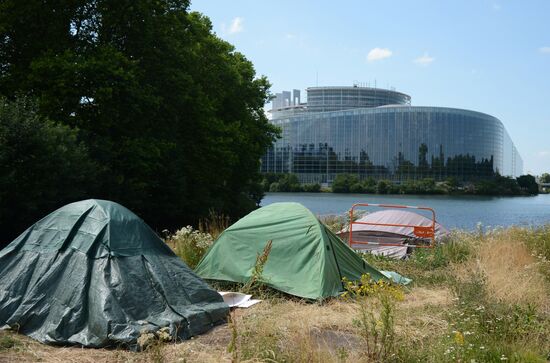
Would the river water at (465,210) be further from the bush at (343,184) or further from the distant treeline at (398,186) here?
the bush at (343,184)

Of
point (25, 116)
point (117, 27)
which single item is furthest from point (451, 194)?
point (25, 116)

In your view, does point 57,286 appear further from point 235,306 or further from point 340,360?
point 340,360

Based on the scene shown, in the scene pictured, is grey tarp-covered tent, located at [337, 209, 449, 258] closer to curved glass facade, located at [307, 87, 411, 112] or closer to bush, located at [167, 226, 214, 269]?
bush, located at [167, 226, 214, 269]

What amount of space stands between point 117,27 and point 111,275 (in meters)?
15.0

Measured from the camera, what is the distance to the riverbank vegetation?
472cm

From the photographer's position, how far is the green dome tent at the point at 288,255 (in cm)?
804

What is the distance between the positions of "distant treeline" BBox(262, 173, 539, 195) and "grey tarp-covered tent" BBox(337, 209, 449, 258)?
6966 cm

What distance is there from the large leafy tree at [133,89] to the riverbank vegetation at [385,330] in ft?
34.4

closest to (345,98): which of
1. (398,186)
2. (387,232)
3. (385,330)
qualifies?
(398,186)

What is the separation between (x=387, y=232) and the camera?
15.1m

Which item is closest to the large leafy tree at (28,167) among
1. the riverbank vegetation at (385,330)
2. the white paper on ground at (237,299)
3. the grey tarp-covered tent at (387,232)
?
the white paper on ground at (237,299)

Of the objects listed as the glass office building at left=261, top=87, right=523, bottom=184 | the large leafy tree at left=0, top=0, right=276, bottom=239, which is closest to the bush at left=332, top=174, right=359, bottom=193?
the glass office building at left=261, top=87, right=523, bottom=184

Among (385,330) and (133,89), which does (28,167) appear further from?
(385,330)

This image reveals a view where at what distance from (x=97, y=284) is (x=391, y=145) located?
102 metres
